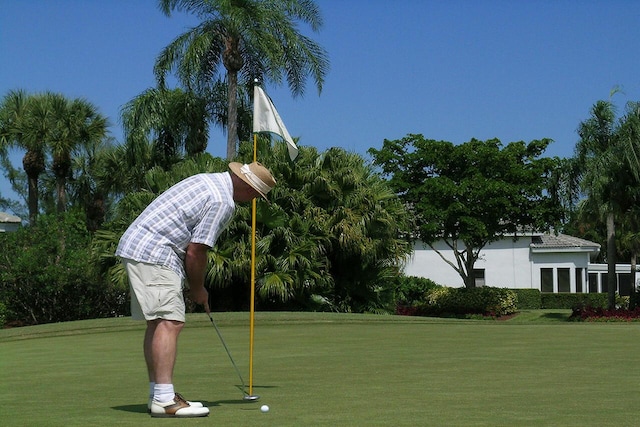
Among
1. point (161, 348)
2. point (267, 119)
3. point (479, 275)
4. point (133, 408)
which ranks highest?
point (267, 119)

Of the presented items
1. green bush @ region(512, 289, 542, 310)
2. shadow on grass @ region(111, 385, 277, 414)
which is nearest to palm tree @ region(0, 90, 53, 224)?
green bush @ region(512, 289, 542, 310)

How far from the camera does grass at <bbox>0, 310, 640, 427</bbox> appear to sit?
20.8ft

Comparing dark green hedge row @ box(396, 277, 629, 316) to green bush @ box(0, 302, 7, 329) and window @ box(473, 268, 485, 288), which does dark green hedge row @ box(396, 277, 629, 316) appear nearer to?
window @ box(473, 268, 485, 288)

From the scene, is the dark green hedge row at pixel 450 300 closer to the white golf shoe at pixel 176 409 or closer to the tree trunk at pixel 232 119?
the tree trunk at pixel 232 119

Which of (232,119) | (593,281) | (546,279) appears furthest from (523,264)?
(232,119)

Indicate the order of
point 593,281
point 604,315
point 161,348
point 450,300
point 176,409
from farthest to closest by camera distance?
point 593,281
point 450,300
point 604,315
point 161,348
point 176,409

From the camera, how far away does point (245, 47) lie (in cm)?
3756

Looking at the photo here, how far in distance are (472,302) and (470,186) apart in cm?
632

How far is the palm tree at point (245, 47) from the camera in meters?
36.7

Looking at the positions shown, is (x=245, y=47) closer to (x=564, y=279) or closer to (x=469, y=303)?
(x=469, y=303)

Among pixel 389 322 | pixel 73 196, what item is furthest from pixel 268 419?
pixel 73 196

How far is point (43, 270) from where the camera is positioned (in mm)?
31141

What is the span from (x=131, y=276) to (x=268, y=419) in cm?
150

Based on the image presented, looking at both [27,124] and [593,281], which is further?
[593,281]
